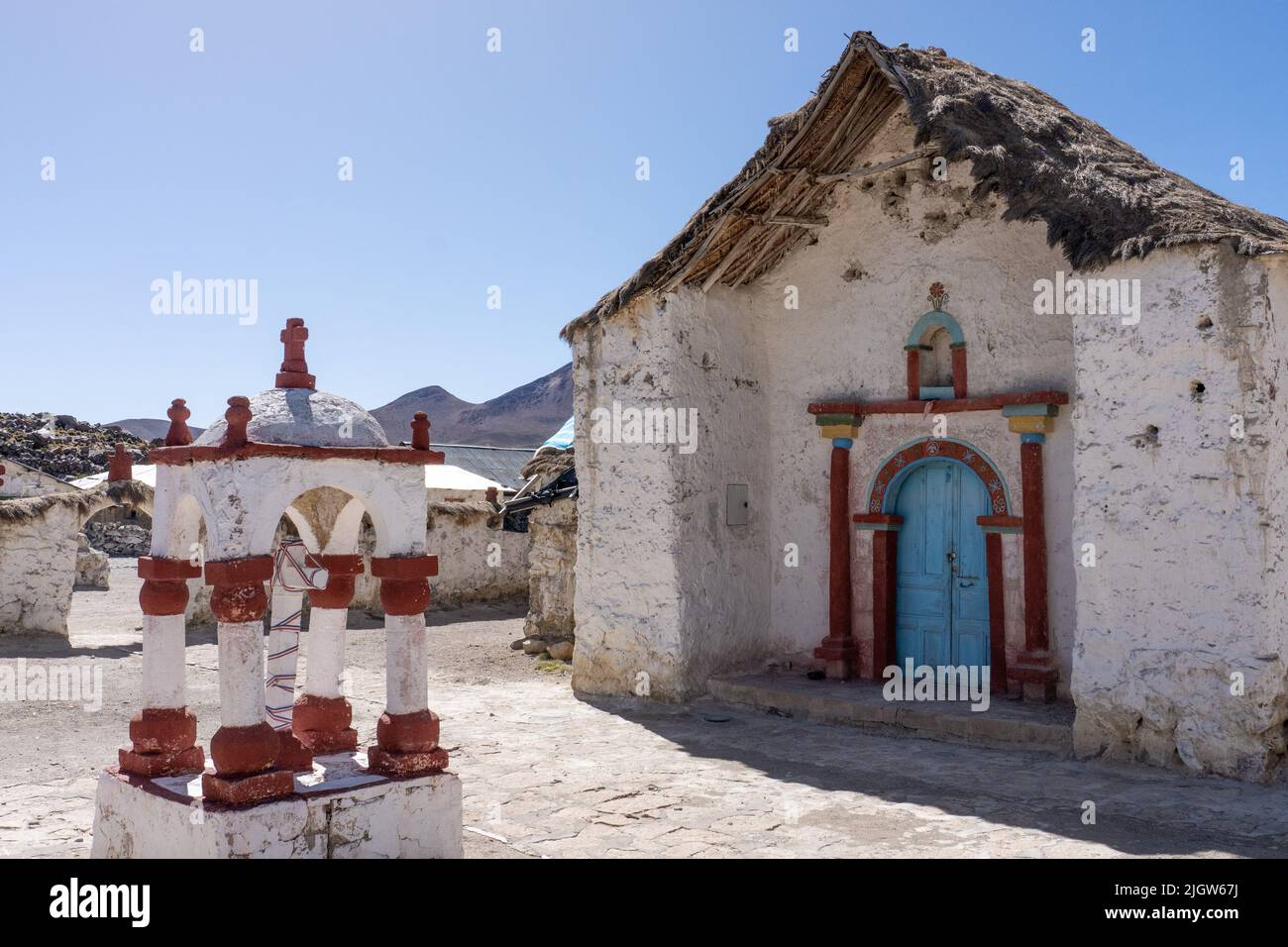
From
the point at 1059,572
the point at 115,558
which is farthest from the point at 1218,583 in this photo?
the point at 115,558

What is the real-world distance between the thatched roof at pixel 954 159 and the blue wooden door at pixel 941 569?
2410 mm

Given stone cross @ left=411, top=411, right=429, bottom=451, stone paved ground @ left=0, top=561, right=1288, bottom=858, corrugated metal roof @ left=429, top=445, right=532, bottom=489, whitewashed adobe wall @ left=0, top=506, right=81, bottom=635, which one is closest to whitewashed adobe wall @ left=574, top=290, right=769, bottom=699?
stone paved ground @ left=0, top=561, right=1288, bottom=858

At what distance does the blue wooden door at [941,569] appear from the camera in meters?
8.92

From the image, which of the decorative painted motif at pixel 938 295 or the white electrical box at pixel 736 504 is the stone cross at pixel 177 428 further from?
the decorative painted motif at pixel 938 295

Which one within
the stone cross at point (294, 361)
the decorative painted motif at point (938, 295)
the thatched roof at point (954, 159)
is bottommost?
the stone cross at point (294, 361)

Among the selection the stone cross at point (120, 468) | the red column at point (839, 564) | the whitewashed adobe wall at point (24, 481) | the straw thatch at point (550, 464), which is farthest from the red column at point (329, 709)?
the whitewashed adobe wall at point (24, 481)

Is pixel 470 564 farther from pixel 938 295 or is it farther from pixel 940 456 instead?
pixel 938 295

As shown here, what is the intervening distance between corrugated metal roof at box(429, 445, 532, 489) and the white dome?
14984 mm

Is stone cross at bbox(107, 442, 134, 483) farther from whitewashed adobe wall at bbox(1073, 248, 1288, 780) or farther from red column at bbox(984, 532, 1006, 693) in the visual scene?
whitewashed adobe wall at bbox(1073, 248, 1288, 780)

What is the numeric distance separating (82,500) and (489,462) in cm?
948

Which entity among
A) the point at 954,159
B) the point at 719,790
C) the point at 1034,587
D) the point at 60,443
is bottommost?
the point at 719,790

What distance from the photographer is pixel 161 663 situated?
5027 millimetres

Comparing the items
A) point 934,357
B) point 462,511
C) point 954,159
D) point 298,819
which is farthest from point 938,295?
point 462,511

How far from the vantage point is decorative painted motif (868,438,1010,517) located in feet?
28.6
